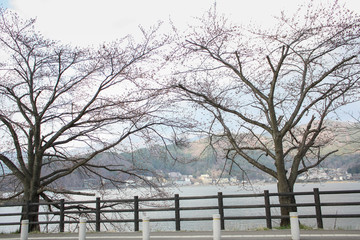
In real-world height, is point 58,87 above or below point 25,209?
above

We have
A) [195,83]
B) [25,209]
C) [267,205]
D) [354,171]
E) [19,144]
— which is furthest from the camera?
[354,171]

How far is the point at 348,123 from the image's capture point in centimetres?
1717

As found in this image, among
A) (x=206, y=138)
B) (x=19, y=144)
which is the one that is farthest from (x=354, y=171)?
(x=19, y=144)

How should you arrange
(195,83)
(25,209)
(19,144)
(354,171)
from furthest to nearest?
(354,171)
(19,144)
(195,83)
(25,209)

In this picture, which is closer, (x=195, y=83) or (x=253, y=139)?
(x=195, y=83)

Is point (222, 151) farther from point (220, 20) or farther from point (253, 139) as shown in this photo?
point (220, 20)

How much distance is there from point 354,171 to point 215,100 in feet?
226

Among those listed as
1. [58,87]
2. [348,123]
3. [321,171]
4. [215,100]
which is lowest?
[321,171]

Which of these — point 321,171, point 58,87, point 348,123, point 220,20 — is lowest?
point 321,171

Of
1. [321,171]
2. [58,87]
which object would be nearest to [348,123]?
[321,171]

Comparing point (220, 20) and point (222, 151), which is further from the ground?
point (220, 20)

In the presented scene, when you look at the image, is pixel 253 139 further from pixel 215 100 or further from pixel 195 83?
pixel 195 83

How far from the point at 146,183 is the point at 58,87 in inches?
291

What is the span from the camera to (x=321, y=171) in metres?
16.8
